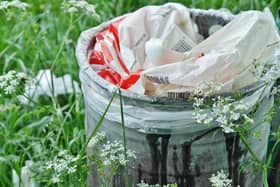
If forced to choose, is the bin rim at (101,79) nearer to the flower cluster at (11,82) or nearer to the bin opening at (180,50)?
the bin opening at (180,50)

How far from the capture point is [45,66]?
292 centimetres

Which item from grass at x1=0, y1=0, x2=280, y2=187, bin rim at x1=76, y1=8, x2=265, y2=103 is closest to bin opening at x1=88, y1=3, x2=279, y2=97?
bin rim at x1=76, y1=8, x2=265, y2=103

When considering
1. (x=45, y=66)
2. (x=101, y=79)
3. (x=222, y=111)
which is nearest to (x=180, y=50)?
(x=101, y=79)

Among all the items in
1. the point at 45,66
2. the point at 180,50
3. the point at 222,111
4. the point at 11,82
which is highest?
the point at 45,66

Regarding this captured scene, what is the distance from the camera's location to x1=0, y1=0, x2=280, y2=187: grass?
236cm

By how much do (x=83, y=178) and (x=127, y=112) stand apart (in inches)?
8.5

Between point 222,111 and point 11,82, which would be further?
point 11,82

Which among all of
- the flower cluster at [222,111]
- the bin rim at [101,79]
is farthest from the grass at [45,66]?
the flower cluster at [222,111]

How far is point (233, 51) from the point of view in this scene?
186cm

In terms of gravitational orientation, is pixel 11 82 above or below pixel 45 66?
below

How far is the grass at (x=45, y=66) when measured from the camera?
93.0 inches

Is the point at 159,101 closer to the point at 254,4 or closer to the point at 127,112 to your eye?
the point at 127,112

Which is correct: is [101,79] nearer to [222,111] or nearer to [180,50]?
[180,50]

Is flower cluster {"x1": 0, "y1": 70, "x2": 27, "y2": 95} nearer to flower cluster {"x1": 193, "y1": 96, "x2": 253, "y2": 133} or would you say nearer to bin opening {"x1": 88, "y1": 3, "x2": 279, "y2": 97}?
bin opening {"x1": 88, "y1": 3, "x2": 279, "y2": 97}
